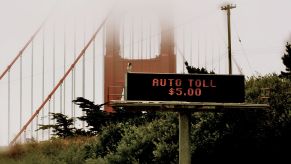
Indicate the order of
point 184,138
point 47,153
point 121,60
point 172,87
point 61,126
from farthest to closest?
1. point 121,60
2. point 61,126
3. point 47,153
4. point 184,138
5. point 172,87

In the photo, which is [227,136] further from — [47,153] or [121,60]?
[121,60]

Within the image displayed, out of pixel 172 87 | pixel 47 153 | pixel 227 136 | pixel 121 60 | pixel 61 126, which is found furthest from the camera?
pixel 121 60

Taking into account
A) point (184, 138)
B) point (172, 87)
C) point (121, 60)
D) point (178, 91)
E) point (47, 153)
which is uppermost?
point (121, 60)

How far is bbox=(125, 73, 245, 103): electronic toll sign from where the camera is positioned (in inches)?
911

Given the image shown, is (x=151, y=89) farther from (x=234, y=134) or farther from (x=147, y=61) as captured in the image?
(x=147, y=61)

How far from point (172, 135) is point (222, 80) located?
6408 millimetres

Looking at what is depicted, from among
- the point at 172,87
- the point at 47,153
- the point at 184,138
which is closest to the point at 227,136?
the point at 184,138

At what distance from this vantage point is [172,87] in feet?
76.4

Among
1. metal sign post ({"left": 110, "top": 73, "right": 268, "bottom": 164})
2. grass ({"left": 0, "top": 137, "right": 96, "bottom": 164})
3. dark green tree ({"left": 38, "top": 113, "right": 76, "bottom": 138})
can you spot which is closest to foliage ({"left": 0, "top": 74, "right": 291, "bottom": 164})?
grass ({"left": 0, "top": 137, "right": 96, "bottom": 164})

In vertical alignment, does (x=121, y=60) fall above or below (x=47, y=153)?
above

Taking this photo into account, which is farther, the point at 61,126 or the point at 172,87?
the point at 61,126

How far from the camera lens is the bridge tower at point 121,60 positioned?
76.2 m

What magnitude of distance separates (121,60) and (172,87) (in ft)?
204

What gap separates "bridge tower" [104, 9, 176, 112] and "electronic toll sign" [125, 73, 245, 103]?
5081 cm
